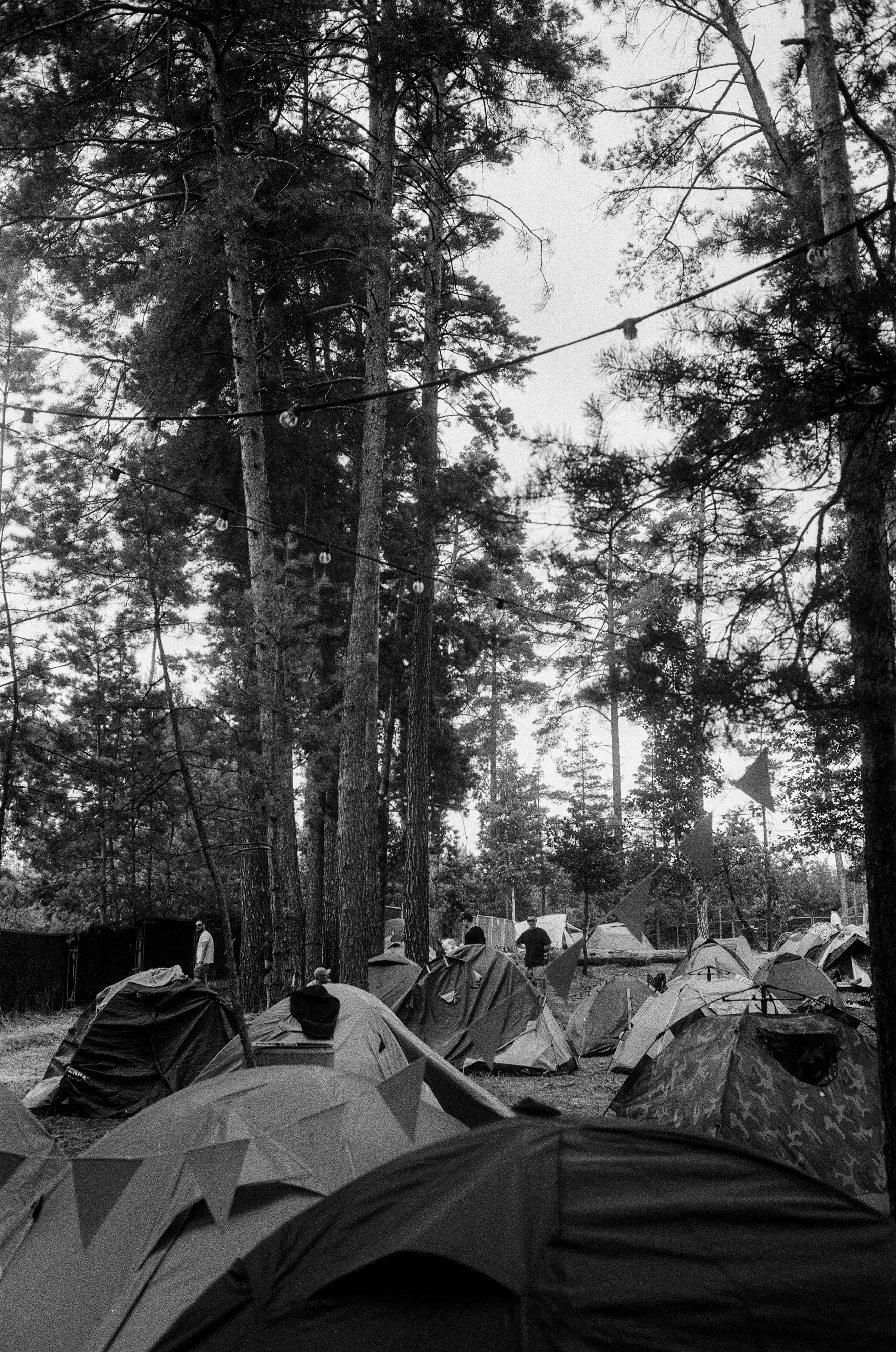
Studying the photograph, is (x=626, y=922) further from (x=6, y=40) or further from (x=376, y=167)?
(x=6, y=40)

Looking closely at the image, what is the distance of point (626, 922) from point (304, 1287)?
1025cm

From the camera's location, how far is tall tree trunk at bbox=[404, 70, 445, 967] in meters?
14.4

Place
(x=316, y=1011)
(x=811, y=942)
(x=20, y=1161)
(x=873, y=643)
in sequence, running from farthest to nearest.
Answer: (x=811, y=942)
(x=316, y=1011)
(x=20, y=1161)
(x=873, y=643)

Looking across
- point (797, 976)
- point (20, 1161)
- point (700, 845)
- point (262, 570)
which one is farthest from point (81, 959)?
point (20, 1161)

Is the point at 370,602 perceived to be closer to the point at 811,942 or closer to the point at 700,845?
the point at 700,845

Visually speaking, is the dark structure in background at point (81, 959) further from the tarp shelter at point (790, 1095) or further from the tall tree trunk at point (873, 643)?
the tall tree trunk at point (873, 643)

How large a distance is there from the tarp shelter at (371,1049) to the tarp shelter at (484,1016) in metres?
4.36

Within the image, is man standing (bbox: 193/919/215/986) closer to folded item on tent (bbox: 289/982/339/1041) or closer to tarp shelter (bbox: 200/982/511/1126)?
tarp shelter (bbox: 200/982/511/1126)

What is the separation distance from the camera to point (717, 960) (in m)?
14.4

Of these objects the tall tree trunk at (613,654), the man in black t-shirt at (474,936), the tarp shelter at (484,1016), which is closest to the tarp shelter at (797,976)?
the tarp shelter at (484,1016)

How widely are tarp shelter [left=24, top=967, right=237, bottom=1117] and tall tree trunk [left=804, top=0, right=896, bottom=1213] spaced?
21.4 feet

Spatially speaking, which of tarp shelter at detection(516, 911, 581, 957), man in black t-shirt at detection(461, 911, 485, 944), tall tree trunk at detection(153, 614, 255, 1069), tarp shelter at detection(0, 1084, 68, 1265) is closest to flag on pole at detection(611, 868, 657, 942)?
man in black t-shirt at detection(461, 911, 485, 944)

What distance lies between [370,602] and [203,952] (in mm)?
9864

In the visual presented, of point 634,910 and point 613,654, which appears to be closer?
point 613,654
